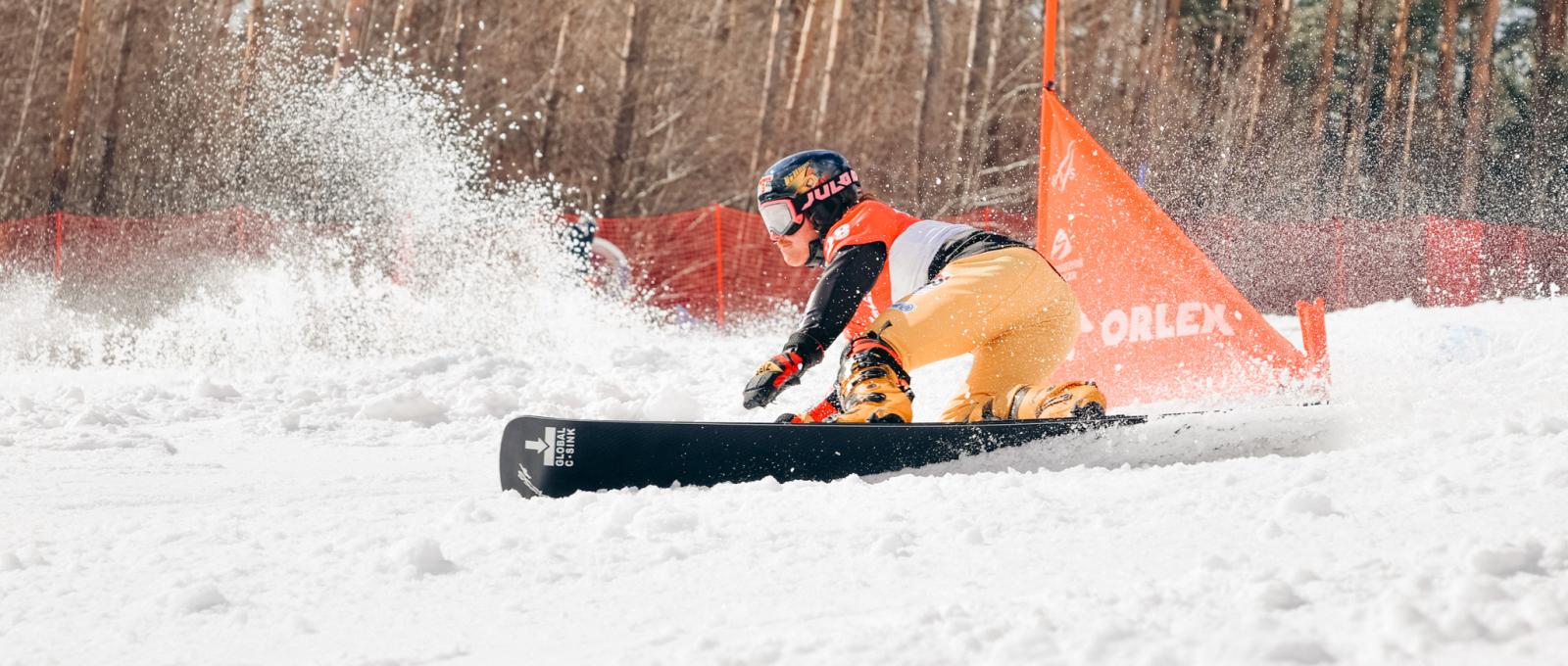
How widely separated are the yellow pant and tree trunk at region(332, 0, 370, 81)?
15158mm

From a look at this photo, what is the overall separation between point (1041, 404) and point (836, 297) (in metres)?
0.71

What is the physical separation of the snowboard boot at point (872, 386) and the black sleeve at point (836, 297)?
10 centimetres

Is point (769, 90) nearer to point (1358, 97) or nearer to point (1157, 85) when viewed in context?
point (1157, 85)

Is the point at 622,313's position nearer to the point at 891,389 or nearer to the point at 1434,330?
the point at 1434,330

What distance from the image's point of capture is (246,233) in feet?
42.1

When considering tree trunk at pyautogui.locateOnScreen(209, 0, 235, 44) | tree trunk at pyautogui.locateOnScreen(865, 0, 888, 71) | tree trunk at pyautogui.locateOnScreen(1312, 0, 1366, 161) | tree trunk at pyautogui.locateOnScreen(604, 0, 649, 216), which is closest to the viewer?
tree trunk at pyautogui.locateOnScreen(604, 0, 649, 216)

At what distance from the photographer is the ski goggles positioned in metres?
4.30

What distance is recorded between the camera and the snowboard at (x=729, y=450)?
138 inches

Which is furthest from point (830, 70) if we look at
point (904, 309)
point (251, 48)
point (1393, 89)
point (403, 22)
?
point (904, 309)

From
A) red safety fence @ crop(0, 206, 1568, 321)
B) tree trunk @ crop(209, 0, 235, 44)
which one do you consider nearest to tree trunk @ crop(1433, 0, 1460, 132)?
red safety fence @ crop(0, 206, 1568, 321)

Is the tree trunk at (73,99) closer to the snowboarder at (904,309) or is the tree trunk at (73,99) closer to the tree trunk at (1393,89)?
the snowboarder at (904,309)

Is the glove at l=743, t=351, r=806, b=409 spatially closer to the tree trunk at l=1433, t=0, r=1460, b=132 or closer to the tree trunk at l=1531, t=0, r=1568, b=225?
the tree trunk at l=1531, t=0, r=1568, b=225

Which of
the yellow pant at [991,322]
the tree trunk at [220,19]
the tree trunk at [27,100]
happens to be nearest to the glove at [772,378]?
the yellow pant at [991,322]

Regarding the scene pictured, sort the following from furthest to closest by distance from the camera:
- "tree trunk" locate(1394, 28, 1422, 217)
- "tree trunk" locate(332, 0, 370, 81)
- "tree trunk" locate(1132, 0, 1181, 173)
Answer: "tree trunk" locate(1394, 28, 1422, 217) < "tree trunk" locate(1132, 0, 1181, 173) < "tree trunk" locate(332, 0, 370, 81)
